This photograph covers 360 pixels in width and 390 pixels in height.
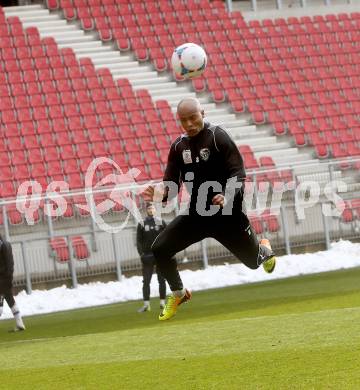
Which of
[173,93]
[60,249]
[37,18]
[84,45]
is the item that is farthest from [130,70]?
[60,249]

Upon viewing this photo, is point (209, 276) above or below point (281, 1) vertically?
below

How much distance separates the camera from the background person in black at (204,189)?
33.9 ft

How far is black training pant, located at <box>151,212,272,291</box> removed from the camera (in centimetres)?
1055

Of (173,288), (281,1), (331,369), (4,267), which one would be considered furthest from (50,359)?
(281,1)

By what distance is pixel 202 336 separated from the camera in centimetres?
1229

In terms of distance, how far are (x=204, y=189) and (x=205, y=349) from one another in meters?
1.82

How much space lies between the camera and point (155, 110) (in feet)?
95.4

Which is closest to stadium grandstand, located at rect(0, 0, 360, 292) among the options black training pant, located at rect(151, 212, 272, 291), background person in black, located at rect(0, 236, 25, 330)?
background person in black, located at rect(0, 236, 25, 330)

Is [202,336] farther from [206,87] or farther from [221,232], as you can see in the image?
[206,87]

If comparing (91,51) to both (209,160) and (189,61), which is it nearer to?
(189,61)

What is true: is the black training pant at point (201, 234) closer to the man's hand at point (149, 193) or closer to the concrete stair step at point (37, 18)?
the man's hand at point (149, 193)

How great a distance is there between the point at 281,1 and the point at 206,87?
688 centimetres

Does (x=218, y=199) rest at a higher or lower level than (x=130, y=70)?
lower

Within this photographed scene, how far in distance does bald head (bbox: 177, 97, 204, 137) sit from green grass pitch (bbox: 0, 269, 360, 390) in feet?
7.79
